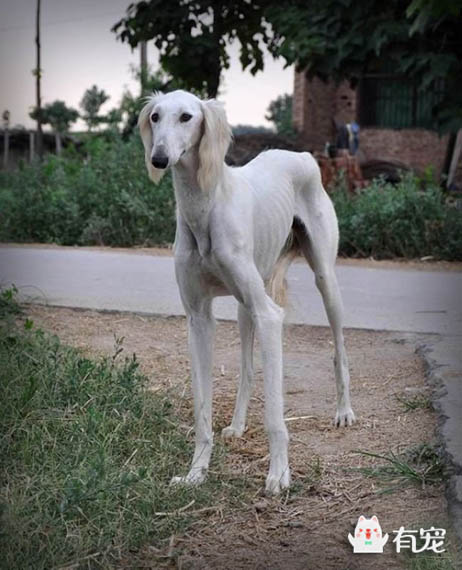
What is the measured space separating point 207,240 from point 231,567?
1.25 m

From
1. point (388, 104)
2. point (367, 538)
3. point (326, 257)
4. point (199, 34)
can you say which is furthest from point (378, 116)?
point (367, 538)

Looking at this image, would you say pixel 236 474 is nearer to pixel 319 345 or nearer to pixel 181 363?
pixel 181 363

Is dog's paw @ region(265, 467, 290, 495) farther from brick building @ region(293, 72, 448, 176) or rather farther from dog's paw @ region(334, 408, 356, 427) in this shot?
brick building @ region(293, 72, 448, 176)

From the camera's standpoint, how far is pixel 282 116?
76.3 ft

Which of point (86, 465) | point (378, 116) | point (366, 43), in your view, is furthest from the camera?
point (378, 116)

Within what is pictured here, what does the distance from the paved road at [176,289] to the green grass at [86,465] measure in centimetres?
217

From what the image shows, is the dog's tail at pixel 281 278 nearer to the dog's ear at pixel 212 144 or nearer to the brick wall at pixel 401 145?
the dog's ear at pixel 212 144

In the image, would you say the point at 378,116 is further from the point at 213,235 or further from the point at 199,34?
the point at 213,235

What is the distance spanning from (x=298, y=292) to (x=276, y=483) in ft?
12.6

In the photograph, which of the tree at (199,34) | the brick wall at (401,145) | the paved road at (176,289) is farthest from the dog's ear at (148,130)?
the brick wall at (401,145)

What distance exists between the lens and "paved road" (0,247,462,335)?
6.61m

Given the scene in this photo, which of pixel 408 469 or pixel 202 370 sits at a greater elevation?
pixel 202 370

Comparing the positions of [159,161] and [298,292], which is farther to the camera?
[298,292]

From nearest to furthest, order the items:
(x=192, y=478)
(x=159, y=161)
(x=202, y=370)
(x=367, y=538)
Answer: (x=367, y=538) < (x=159, y=161) < (x=192, y=478) < (x=202, y=370)
